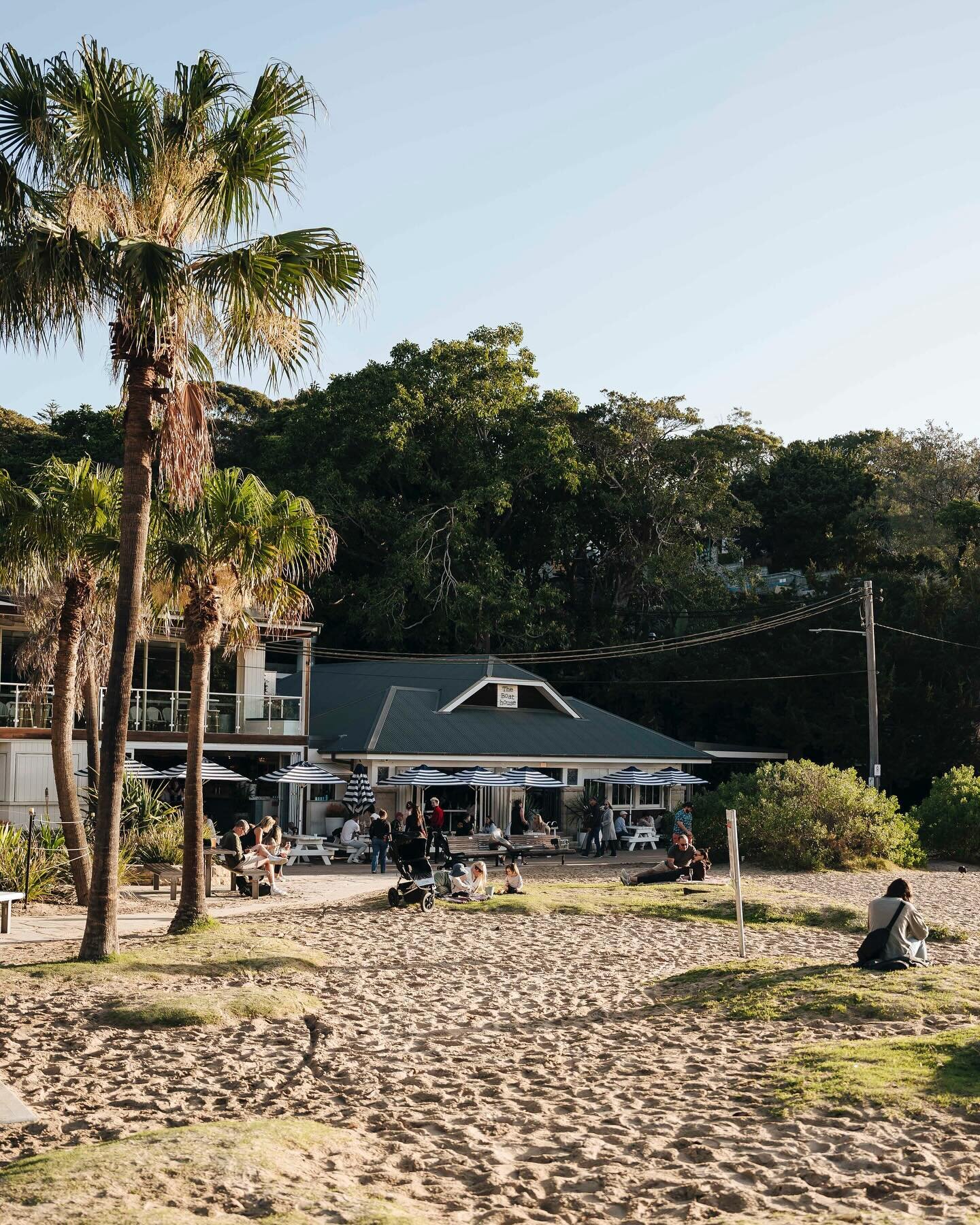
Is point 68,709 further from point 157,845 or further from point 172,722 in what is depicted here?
point 172,722

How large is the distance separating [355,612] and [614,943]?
31.8 metres

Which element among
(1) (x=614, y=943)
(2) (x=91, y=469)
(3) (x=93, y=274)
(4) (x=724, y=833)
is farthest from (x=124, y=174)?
(4) (x=724, y=833)

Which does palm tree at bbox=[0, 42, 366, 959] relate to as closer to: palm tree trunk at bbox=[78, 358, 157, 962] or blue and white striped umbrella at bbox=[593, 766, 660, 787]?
palm tree trunk at bbox=[78, 358, 157, 962]

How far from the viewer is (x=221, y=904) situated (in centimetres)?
2064

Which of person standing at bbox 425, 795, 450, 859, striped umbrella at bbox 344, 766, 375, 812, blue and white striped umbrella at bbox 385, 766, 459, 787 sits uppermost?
blue and white striped umbrella at bbox 385, 766, 459, 787

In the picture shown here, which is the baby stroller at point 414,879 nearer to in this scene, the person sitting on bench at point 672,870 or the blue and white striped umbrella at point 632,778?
the person sitting on bench at point 672,870

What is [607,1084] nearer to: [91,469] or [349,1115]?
[349,1115]

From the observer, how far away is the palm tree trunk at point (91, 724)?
21609 mm

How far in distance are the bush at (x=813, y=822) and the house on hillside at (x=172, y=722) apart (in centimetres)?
1151

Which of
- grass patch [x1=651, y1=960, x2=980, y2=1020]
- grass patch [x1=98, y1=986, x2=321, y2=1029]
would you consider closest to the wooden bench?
grass patch [x1=98, y1=986, x2=321, y2=1029]

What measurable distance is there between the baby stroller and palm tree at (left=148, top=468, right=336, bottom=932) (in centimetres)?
421

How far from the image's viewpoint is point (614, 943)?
1711cm

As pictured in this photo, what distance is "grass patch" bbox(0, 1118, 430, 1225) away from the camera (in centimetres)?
605

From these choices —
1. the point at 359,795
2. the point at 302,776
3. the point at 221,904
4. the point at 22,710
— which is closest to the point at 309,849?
the point at 302,776
